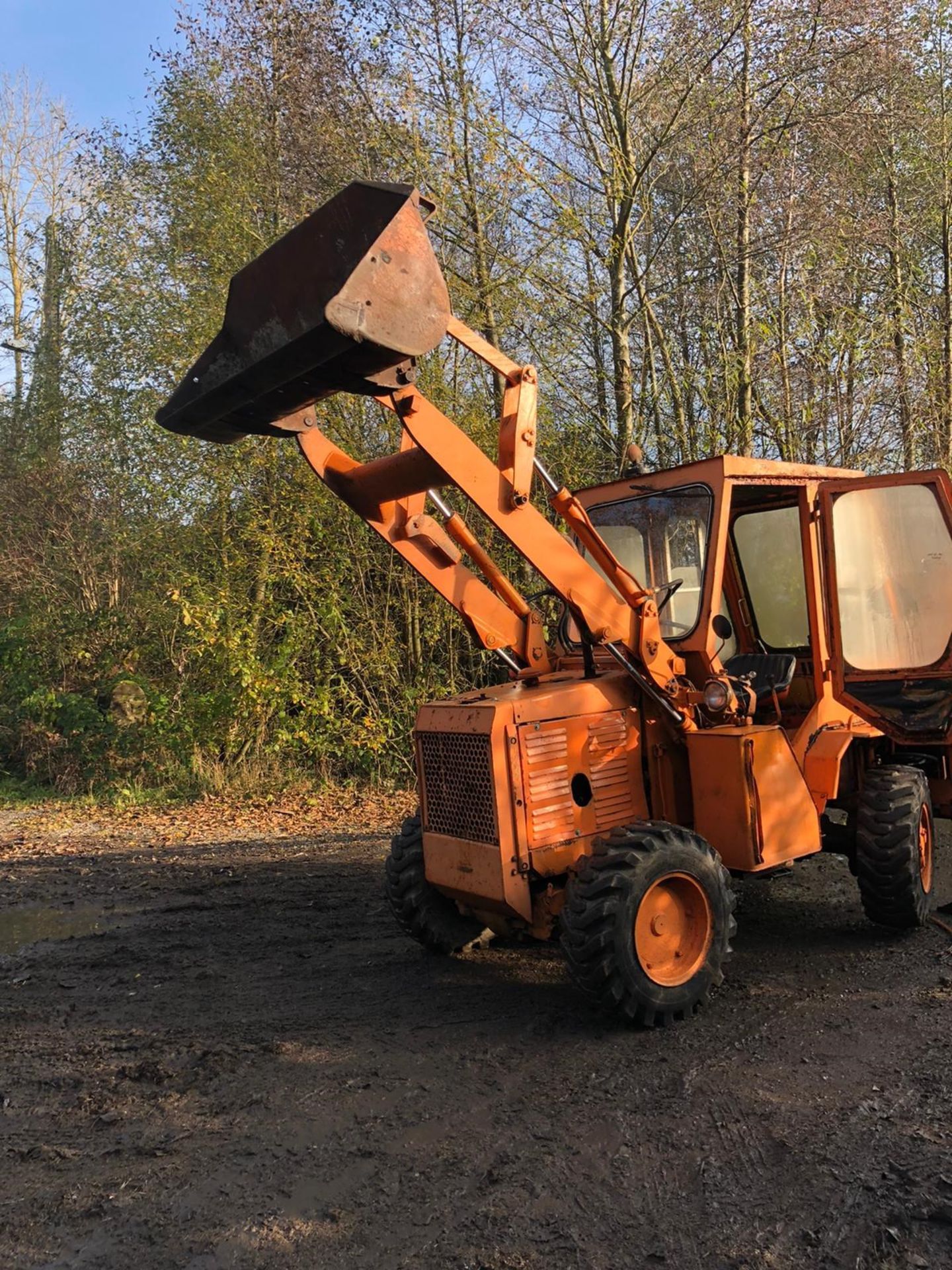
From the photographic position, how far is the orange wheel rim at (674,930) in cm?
393

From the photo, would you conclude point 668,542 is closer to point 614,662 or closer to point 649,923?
point 614,662

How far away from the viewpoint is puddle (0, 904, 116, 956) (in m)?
5.63

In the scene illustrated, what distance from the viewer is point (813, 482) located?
17.4 feet

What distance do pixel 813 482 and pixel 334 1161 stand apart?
4094 mm

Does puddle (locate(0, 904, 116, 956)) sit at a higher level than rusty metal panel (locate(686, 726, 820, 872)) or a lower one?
lower

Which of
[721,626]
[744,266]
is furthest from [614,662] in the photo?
[744,266]

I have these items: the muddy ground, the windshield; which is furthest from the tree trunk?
the muddy ground

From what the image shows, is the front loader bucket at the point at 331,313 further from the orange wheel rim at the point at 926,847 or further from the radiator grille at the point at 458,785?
the orange wheel rim at the point at 926,847

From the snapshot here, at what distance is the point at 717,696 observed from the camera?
4387 millimetres

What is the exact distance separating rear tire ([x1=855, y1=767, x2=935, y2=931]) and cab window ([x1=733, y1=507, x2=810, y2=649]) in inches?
47.3

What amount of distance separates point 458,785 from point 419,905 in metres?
0.80

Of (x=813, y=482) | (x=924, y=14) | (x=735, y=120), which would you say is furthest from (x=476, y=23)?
(x=813, y=482)

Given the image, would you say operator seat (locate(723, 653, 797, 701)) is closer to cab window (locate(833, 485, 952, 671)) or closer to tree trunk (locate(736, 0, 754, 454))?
cab window (locate(833, 485, 952, 671))

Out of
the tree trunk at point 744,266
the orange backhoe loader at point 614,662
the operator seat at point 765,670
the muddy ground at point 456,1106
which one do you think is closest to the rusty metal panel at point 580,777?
the orange backhoe loader at point 614,662
